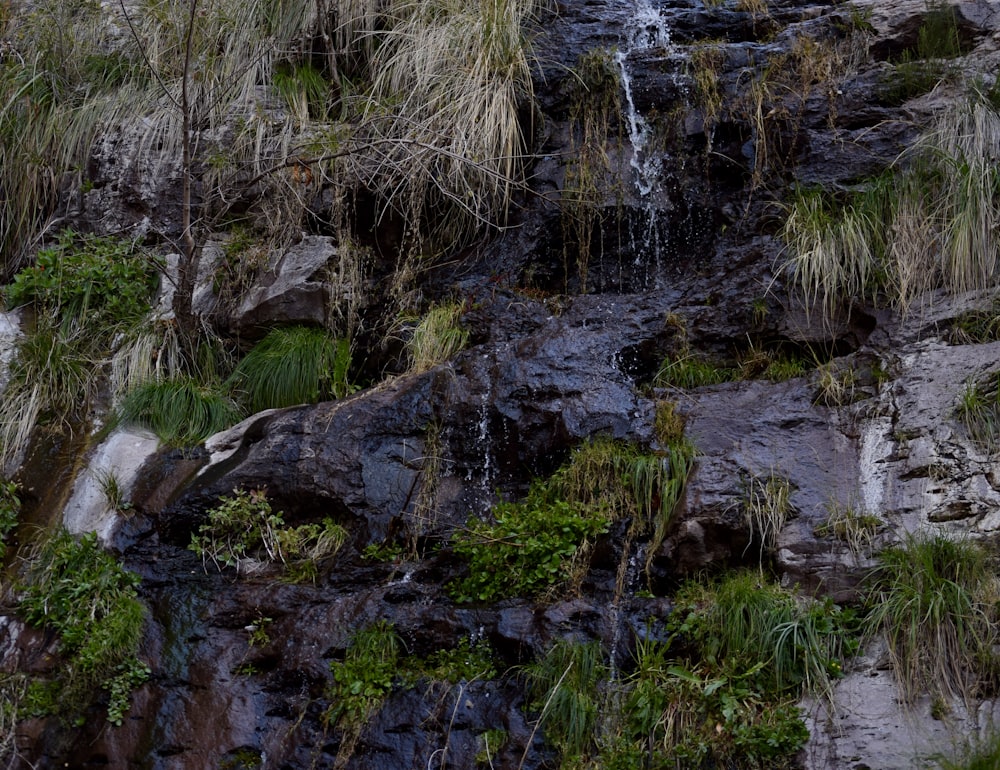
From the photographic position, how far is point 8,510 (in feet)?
16.6

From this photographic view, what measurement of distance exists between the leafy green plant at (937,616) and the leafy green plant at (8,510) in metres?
4.17

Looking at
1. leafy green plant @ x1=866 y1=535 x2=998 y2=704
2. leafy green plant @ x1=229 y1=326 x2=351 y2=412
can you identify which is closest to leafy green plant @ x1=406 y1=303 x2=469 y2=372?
leafy green plant @ x1=229 y1=326 x2=351 y2=412

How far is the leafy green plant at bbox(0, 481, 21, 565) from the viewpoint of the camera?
4957mm

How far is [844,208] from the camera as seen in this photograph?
5312 mm

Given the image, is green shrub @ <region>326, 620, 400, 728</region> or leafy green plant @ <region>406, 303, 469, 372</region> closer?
green shrub @ <region>326, 620, 400, 728</region>

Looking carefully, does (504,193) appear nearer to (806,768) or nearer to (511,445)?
(511,445)

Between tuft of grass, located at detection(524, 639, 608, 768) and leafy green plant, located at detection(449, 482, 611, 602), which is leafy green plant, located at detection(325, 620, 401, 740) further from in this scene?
tuft of grass, located at detection(524, 639, 608, 768)

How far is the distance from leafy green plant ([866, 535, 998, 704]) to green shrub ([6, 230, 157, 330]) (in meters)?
4.69

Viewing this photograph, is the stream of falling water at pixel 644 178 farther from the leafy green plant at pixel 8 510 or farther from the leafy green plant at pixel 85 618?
the leafy green plant at pixel 8 510

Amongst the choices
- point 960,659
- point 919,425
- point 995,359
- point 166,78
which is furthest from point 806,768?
point 166,78

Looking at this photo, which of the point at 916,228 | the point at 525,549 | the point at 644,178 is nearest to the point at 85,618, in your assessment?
the point at 525,549

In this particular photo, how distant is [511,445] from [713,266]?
1709mm

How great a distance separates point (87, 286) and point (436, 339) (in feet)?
7.92

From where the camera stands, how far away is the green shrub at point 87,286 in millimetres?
6133
